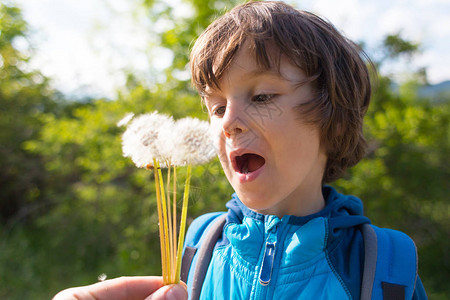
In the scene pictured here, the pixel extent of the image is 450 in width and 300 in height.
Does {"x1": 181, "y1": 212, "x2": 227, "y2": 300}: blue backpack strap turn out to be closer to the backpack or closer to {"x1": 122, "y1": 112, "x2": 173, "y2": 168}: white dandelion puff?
the backpack

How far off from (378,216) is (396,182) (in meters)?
0.39

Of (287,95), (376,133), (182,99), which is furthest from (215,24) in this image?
(376,133)

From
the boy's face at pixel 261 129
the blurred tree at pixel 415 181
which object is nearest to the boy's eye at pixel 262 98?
the boy's face at pixel 261 129

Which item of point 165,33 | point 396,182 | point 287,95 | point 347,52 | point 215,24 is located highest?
point 165,33

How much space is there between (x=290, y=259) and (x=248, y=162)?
0.36 metres

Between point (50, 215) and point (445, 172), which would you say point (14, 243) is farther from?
point (445, 172)

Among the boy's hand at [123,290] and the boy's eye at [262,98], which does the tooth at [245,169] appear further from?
the boy's hand at [123,290]

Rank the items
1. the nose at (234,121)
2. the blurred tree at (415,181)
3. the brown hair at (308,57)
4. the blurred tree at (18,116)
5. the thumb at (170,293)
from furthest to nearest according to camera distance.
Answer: the blurred tree at (18,116) < the blurred tree at (415,181) < the brown hair at (308,57) < the nose at (234,121) < the thumb at (170,293)

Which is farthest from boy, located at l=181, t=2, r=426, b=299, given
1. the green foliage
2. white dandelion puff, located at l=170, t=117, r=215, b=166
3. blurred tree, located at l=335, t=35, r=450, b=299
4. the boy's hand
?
blurred tree, located at l=335, t=35, r=450, b=299

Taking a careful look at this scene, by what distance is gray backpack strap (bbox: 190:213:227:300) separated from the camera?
1314 mm

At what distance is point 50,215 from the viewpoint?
4.82 m

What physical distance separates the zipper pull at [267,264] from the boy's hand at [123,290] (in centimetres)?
39

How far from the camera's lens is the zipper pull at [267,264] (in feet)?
4.03

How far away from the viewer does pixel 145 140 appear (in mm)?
937
